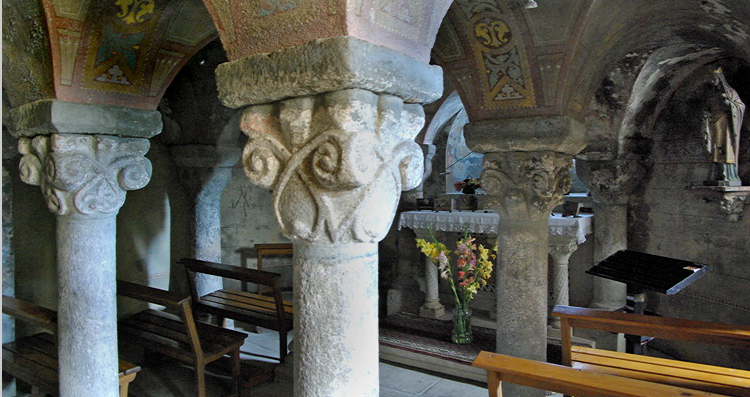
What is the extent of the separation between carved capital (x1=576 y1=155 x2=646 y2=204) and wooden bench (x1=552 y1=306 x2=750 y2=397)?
3.60 metres

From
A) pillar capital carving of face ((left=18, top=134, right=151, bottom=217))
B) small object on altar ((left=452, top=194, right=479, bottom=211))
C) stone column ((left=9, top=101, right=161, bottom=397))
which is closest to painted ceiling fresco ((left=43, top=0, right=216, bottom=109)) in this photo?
stone column ((left=9, top=101, right=161, bottom=397))

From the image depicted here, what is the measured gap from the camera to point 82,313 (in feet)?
9.47

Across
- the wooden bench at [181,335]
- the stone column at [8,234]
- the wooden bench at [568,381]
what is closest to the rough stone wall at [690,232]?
the wooden bench at [568,381]

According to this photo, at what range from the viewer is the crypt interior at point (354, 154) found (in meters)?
1.69

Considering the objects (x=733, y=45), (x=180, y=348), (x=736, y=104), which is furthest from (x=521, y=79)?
(x=180, y=348)

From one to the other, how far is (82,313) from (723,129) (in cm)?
557

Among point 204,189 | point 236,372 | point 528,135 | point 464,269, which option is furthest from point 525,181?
point 204,189

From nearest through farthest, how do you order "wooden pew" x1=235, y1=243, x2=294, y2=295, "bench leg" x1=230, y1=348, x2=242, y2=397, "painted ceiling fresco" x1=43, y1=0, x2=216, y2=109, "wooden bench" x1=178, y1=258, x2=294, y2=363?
"painted ceiling fresco" x1=43, y1=0, x2=216, y2=109
"bench leg" x1=230, y1=348, x2=242, y2=397
"wooden bench" x1=178, y1=258, x2=294, y2=363
"wooden pew" x1=235, y1=243, x2=294, y2=295

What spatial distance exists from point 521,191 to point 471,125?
608mm

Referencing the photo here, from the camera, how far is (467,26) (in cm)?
340

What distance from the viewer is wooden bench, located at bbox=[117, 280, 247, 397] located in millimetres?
3471

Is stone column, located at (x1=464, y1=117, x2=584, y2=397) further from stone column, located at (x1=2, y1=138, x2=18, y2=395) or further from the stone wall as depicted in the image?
stone column, located at (x1=2, y1=138, x2=18, y2=395)

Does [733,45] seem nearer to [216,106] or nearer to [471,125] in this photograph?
[471,125]

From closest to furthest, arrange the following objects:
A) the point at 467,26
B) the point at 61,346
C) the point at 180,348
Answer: the point at 61,346 → the point at 467,26 → the point at 180,348
